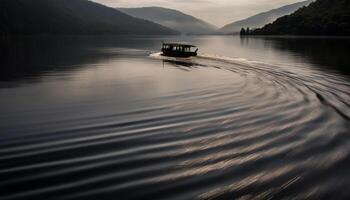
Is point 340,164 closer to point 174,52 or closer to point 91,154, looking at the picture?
point 91,154

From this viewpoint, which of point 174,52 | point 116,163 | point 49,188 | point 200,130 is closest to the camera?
point 49,188

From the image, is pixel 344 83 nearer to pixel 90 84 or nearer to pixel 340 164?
pixel 340 164

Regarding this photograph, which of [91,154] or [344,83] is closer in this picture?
[91,154]

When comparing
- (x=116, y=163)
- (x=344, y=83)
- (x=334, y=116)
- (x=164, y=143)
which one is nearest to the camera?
(x=116, y=163)

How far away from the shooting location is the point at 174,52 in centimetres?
10469

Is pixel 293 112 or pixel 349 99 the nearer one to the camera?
pixel 293 112

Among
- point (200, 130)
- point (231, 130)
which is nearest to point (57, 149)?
point (200, 130)

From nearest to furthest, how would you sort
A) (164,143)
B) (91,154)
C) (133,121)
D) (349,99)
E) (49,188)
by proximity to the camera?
1. (49,188)
2. (91,154)
3. (164,143)
4. (133,121)
5. (349,99)

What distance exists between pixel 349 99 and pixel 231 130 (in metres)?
19.1

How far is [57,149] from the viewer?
20.0m

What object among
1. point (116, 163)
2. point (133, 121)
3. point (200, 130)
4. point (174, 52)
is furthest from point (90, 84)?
point (174, 52)

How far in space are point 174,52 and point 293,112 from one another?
76257 mm

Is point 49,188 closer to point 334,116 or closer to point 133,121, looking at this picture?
point 133,121

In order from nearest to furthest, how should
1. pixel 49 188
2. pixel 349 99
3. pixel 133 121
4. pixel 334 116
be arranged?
pixel 49 188, pixel 133 121, pixel 334 116, pixel 349 99
